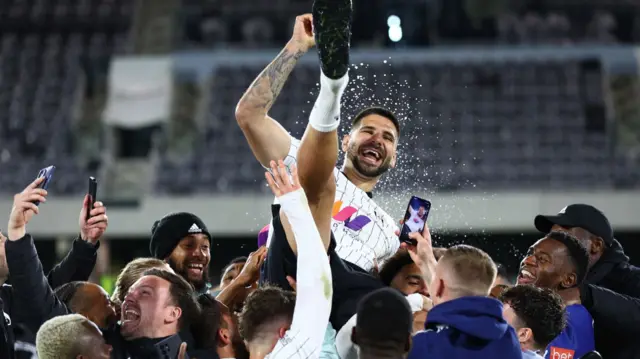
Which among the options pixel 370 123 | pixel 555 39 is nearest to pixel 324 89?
pixel 370 123

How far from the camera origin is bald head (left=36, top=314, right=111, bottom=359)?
3.42 metres

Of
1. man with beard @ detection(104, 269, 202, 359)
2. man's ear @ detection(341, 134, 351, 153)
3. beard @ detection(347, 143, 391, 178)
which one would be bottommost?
man with beard @ detection(104, 269, 202, 359)

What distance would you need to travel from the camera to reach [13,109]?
18.2m

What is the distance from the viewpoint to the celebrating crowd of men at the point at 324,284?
332cm

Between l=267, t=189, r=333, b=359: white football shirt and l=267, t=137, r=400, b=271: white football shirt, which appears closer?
l=267, t=189, r=333, b=359: white football shirt

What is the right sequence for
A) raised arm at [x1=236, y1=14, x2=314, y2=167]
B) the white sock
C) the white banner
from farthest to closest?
the white banner, raised arm at [x1=236, y1=14, x2=314, y2=167], the white sock

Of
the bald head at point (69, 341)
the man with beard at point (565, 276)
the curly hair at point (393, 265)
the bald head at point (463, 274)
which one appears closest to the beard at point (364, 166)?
the curly hair at point (393, 265)

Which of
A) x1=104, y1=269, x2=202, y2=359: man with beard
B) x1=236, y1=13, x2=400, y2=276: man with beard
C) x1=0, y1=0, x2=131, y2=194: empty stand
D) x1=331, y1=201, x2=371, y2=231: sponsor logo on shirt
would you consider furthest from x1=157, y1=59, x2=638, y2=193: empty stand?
x1=104, y1=269, x2=202, y2=359: man with beard

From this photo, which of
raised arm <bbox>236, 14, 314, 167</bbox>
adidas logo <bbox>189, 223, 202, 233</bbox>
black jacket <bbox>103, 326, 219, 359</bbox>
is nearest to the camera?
black jacket <bbox>103, 326, 219, 359</bbox>

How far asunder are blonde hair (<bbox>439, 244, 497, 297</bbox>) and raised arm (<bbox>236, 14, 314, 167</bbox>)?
0.95 m

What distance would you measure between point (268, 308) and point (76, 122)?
15.5m

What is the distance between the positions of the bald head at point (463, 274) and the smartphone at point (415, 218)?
30.4 inches

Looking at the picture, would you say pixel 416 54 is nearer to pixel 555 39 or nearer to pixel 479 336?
pixel 555 39

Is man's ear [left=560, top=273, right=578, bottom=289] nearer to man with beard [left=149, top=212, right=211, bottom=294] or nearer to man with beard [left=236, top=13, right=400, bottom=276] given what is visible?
man with beard [left=236, top=13, right=400, bottom=276]
